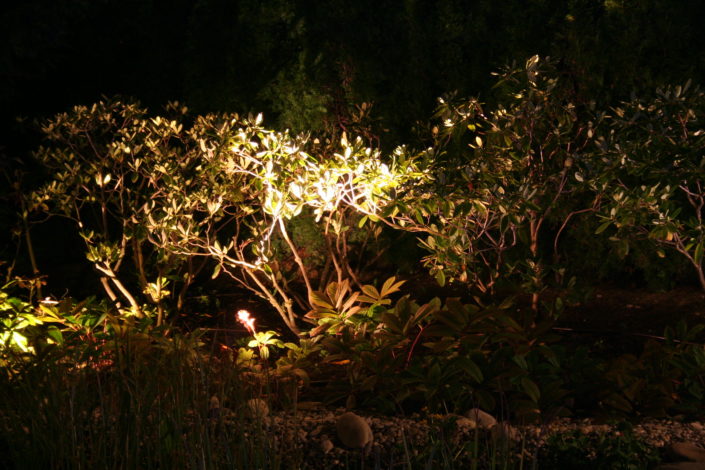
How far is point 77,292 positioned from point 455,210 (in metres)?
4.43

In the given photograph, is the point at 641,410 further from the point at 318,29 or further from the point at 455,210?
the point at 318,29

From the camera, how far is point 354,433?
3.26 meters

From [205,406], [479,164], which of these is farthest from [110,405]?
[479,164]

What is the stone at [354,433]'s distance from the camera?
10.6 ft

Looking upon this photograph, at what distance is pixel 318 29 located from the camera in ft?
21.3

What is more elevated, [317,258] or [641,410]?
[317,258]

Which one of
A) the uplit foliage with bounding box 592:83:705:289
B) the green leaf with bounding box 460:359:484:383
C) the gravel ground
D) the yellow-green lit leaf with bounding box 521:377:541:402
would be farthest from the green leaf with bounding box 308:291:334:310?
the uplit foliage with bounding box 592:83:705:289

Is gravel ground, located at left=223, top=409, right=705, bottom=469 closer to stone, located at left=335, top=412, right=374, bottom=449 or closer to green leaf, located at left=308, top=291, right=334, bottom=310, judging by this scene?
stone, located at left=335, top=412, right=374, bottom=449

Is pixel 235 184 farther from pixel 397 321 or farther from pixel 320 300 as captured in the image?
pixel 397 321

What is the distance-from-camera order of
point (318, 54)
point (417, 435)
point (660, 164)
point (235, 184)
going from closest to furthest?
point (417, 435)
point (660, 164)
point (235, 184)
point (318, 54)

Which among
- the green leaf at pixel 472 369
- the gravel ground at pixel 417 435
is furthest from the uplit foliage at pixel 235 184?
the gravel ground at pixel 417 435

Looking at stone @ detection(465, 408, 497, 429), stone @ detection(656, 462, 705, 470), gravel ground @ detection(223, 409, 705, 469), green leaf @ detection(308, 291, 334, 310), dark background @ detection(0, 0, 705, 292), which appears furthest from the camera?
dark background @ detection(0, 0, 705, 292)

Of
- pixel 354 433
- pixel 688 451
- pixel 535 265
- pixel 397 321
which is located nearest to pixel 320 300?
pixel 397 321

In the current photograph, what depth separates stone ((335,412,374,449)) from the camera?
324 cm
